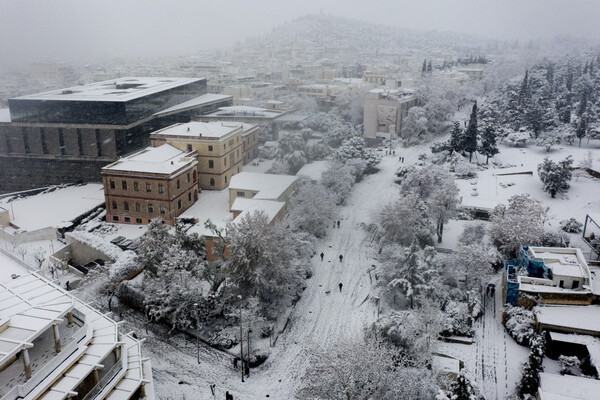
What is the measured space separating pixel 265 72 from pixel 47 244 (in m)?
51.4

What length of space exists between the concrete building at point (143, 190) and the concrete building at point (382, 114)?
77.9 feet

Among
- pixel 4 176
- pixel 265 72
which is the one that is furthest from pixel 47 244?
pixel 265 72

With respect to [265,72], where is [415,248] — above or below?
below

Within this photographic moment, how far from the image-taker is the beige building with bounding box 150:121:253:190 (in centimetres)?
2819

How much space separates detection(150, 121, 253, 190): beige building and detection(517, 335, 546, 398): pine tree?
19578 mm

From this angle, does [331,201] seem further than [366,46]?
No

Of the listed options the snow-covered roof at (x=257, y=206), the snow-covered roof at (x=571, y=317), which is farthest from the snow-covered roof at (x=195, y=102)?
the snow-covered roof at (x=571, y=317)

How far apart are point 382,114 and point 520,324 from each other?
30.5 metres

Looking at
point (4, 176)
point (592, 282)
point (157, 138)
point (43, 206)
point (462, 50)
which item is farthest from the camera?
point (462, 50)

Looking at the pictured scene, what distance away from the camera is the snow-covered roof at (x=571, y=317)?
50.6 ft

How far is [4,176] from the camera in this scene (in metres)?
31.5

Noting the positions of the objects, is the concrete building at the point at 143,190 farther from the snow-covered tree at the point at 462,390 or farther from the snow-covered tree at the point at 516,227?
the snow-covered tree at the point at 462,390

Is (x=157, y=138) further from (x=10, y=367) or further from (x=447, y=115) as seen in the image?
(x=447, y=115)

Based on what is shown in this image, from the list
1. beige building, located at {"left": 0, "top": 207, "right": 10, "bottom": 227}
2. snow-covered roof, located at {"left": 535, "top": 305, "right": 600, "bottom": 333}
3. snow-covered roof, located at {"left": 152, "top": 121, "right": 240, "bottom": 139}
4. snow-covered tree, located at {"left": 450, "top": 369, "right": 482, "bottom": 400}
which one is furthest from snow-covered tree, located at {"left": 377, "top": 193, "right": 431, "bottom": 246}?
beige building, located at {"left": 0, "top": 207, "right": 10, "bottom": 227}
